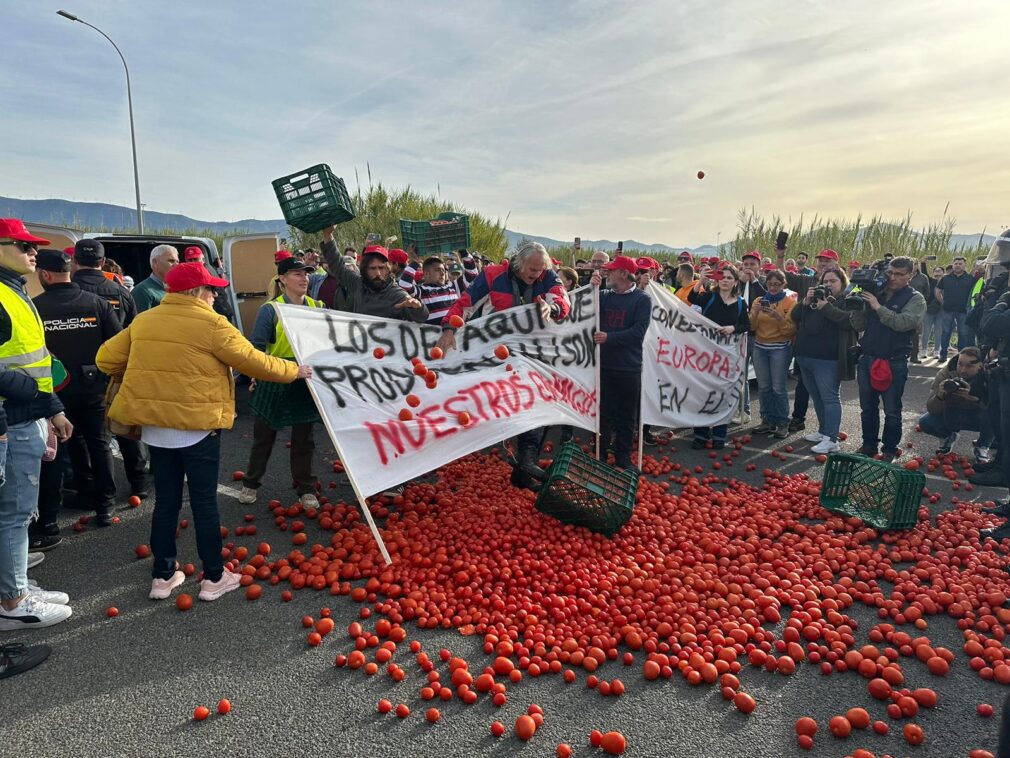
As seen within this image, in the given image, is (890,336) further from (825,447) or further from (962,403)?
(825,447)

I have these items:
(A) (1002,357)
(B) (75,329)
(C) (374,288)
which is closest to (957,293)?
(A) (1002,357)

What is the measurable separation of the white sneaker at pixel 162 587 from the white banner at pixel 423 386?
143 centimetres

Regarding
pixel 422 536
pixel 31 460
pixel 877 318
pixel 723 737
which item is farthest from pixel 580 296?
pixel 31 460

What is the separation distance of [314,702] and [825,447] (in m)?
6.88

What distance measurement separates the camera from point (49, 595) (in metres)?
4.14

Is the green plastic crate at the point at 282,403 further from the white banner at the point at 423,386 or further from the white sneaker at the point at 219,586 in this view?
the white sneaker at the point at 219,586

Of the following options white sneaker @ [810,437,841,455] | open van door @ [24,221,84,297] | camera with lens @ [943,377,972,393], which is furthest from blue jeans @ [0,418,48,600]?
camera with lens @ [943,377,972,393]

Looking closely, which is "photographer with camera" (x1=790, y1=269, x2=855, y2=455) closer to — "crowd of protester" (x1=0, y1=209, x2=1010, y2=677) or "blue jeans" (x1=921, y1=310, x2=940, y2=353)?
"crowd of protester" (x1=0, y1=209, x2=1010, y2=677)

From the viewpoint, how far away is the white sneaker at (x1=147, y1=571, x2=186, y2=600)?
13.9 feet

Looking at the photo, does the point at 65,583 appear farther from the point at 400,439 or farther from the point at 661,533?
the point at 661,533

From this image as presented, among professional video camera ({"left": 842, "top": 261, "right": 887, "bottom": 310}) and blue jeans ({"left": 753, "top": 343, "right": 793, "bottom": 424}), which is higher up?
professional video camera ({"left": 842, "top": 261, "right": 887, "bottom": 310})

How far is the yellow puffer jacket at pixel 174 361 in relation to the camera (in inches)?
149

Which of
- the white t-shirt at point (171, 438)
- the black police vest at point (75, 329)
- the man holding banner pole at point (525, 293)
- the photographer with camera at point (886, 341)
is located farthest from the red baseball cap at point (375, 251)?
the photographer with camera at point (886, 341)

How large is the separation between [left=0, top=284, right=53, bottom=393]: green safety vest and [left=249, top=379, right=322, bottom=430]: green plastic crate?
5.38 ft
